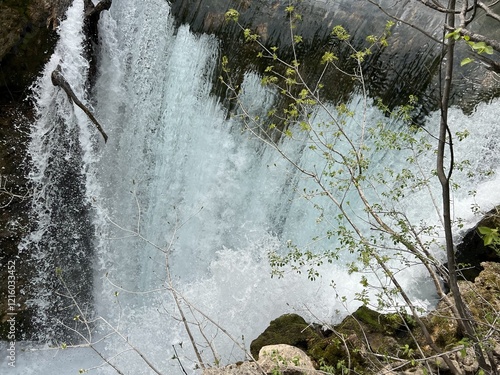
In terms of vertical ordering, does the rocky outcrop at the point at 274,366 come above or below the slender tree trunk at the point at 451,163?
below

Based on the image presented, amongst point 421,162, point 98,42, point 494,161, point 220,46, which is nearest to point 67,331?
point 98,42

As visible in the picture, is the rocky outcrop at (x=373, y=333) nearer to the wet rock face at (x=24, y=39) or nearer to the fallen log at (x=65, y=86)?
the fallen log at (x=65, y=86)

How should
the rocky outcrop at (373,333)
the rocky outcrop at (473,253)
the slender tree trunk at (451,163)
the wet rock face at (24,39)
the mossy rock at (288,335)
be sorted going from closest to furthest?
1. the slender tree trunk at (451,163)
2. the rocky outcrop at (373,333)
3. the mossy rock at (288,335)
4. the wet rock face at (24,39)
5. the rocky outcrop at (473,253)

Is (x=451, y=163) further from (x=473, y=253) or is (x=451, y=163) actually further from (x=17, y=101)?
(x=17, y=101)

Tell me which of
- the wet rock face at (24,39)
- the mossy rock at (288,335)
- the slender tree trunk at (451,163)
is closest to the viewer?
the slender tree trunk at (451,163)

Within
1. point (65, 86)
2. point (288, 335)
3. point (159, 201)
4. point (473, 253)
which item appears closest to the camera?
point (288, 335)

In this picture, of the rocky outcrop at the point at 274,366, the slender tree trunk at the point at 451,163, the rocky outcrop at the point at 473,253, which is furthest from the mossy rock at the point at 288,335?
the slender tree trunk at the point at 451,163

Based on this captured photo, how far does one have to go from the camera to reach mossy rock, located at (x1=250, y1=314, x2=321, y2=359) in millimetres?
6227

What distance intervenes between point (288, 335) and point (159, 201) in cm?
307

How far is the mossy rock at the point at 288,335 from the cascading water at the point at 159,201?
0.77 meters

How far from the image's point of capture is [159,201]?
316 inches

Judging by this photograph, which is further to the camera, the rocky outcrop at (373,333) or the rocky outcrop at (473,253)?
the rocky outcrop at (473,253)

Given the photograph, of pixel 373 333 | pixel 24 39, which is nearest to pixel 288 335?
pixel 373 333

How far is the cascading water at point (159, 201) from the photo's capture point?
7379mm
